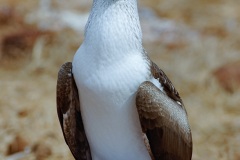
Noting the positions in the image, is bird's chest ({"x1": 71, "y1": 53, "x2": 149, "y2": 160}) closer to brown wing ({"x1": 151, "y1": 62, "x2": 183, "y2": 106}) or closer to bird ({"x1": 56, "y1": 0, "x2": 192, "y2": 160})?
bird ({"x1": 56, "y1": 0, "x2": 192, "y2": 160})

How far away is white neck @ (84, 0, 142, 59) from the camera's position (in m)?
3.60

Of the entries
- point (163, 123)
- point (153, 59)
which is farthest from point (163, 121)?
point (153, 59)

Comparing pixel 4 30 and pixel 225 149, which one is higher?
pixel 4 30

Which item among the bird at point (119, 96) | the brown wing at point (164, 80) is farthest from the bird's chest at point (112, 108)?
the brown wing at point (164, 80)

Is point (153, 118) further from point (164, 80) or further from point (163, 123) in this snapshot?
point (164, 80)

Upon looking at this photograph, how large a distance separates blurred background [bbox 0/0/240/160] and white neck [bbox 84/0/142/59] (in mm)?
1983

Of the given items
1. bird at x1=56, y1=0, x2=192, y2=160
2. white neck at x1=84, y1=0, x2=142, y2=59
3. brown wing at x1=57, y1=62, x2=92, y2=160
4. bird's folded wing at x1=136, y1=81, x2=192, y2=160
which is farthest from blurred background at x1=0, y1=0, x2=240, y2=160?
white neck at x1=84, y1=0, x2=142, y2=59

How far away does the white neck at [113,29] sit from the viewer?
360 centimetres

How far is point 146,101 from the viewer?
3.63 meters

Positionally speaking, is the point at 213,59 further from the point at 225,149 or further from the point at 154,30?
the point at 225,149

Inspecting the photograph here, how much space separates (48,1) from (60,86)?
7.39 metres

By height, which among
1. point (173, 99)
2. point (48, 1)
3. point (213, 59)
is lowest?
point (173, 99)

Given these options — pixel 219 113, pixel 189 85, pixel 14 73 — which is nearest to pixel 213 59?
pixel 189 85

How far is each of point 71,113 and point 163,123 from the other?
0.53 metres
